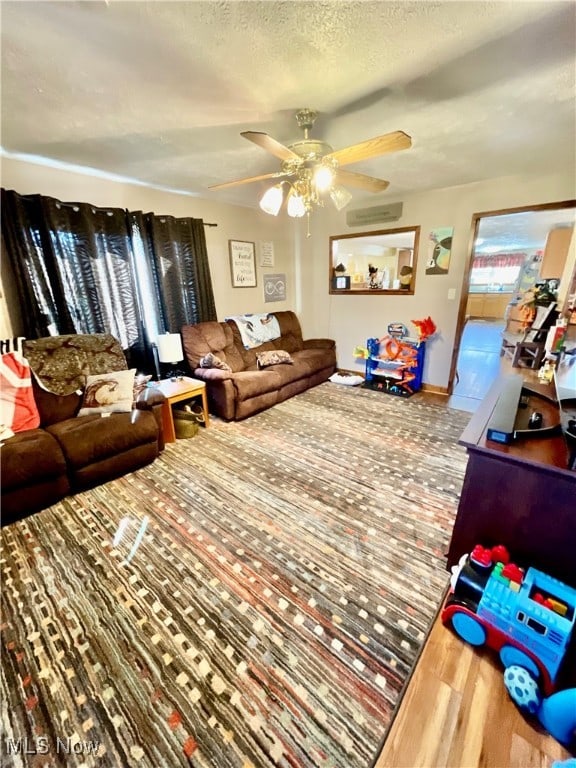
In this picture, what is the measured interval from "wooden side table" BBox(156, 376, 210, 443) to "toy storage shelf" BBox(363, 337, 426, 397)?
7.41 feet

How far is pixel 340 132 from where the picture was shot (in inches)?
79.3

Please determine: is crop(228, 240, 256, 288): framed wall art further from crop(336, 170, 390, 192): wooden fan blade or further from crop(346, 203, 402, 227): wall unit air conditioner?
crop(336, 170, 390, 192): wooden fan blade

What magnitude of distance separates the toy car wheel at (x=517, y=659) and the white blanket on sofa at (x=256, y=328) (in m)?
3.40

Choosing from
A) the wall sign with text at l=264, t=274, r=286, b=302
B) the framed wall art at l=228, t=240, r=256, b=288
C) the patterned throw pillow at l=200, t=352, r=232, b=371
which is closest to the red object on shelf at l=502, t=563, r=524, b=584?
the patterned throw pillow at l=200, t=352, r=232, b=371

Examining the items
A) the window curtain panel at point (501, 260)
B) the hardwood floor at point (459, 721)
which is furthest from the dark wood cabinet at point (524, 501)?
the window curtain panel at point (501, 260)

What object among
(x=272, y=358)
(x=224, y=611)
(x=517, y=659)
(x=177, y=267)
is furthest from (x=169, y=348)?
(x=517, y=659)

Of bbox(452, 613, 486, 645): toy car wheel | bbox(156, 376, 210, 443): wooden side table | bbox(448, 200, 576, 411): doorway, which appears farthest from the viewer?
bbox(448, 200, 576, 411): doorway

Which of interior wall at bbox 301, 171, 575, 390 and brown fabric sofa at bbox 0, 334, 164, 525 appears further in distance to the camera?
interior wall at bbox 301, 171, 575, 390

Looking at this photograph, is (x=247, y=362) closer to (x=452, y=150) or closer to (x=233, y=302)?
(x=233, y=302)

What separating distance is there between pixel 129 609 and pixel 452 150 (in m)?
3.63

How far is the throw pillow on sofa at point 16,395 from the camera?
2.04m

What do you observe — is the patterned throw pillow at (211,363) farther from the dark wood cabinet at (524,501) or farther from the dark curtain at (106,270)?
the dark wood cabinet at (524,501)

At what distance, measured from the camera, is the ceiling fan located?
61.5 inches

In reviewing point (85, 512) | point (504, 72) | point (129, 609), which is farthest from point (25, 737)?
Answer: point (504, 72)
